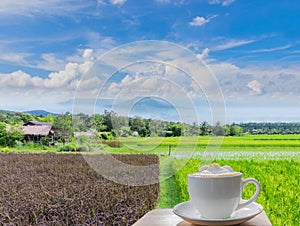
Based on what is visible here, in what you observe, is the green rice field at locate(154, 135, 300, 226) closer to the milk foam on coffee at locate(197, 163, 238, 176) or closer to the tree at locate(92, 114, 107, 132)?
the tree at locate(92, 114, 107, 132)

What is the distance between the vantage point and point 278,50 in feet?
16.1

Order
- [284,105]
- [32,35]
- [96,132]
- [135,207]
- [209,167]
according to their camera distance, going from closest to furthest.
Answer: [209,167] < [135,207] < [96,132] < [284,105] < [32,35]

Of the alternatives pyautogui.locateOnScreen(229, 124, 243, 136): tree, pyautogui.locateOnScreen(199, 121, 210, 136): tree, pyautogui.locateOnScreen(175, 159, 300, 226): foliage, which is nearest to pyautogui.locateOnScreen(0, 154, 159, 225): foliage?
pyautogui.locateOnScreen(199, 121, 210, 136): tree

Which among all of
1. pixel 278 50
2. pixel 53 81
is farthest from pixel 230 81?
pixel 53 81

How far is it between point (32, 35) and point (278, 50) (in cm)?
286

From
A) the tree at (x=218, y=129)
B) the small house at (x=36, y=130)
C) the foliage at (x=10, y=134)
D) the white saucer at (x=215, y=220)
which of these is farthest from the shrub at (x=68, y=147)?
the white saucer at (x=215, y=220)

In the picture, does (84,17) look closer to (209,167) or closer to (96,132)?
(96,132)

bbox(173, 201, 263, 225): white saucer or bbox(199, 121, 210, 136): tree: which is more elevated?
bbox(199, 121, 210, 136): tree

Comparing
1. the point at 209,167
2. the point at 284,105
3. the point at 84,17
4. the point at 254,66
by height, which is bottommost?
the point at 209,167

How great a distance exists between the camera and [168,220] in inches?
39.5

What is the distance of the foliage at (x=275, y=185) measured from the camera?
9.12 feet

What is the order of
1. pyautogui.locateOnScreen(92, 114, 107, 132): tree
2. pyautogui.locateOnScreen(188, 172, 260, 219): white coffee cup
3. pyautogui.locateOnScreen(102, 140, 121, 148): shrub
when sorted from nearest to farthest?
pyautogui.locateOnScreen(188, 172, 260, 219): white coffee cup, pyautogui.locateOnScreen(92, 114, 107, 132): tree, pyautogui.locateOnScreen(102, 140, 121, 148): shrub

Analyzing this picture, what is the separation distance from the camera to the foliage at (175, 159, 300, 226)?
2.78 m

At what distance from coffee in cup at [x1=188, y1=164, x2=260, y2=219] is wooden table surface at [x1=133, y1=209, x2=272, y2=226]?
75 millimetres
